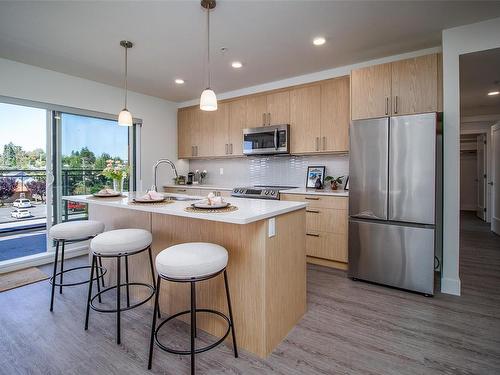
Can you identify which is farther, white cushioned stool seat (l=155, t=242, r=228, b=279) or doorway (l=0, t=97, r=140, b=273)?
doorway (l=0, t=97, r=140, b=273)

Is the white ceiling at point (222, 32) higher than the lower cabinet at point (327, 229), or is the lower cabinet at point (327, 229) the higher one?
the white ceiling at point (222, 32)

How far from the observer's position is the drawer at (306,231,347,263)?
3148mm

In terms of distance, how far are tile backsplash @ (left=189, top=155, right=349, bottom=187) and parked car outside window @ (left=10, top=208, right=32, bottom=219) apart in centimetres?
294

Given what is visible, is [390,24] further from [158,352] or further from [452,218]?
[158,352]

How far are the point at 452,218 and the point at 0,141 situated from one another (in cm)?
509

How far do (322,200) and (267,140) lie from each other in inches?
49.1

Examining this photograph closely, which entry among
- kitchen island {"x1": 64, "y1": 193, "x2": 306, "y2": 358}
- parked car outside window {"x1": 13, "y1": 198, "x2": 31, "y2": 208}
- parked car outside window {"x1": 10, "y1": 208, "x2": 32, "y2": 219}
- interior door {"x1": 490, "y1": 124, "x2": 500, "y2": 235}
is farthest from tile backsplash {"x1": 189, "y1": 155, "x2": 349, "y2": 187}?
interior door {"x1": 490, "y1": 124, "x2": 500, "y2": 235}

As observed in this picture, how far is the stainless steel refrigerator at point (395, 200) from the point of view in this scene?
2.47 metres

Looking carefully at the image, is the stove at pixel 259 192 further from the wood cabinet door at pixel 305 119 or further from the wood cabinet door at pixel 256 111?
the wood cabinet door at pixel 256 111

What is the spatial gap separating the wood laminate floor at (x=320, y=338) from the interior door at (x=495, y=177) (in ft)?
Answer: 10.8

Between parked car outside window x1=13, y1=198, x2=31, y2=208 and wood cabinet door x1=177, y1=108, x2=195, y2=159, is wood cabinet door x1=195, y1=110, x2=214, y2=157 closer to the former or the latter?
wood cabinet door x1=177, y1=108, x2=195, y2=159

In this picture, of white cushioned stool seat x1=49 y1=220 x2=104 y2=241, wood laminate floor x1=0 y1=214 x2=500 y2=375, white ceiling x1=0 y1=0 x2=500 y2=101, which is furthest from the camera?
white cushioned stool seat x1=49 y1=220 x2=104 y2=241

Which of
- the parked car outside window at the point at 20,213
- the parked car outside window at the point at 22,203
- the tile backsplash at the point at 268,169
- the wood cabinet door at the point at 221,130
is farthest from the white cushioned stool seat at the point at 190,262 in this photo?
the parked car outside window at the point at 20,213

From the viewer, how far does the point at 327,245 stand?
326 centimetres
